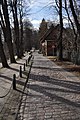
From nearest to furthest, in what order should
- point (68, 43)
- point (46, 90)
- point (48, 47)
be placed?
1. point (46, 90)
2. point (68, 43)
3. point (48, 47)

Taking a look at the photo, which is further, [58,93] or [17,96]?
[58,93]

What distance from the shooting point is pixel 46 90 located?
1230 cm

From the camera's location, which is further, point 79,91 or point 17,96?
point 79,91

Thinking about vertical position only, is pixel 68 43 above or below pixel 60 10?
below

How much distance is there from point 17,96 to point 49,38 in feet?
192

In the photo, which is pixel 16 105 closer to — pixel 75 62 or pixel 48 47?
pixel 75 62

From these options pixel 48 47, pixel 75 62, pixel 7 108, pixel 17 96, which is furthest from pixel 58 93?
pixel 48 47

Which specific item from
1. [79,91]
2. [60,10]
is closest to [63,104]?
[79,91]

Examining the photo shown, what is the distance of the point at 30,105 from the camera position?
358 inches

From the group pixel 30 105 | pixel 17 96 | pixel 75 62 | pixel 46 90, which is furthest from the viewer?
pixel 75 62

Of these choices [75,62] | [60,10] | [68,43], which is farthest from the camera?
[68,43]

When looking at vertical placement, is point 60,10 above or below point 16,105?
above

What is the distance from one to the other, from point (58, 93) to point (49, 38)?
5759cm

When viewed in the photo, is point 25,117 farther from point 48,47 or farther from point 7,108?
point 48,47
